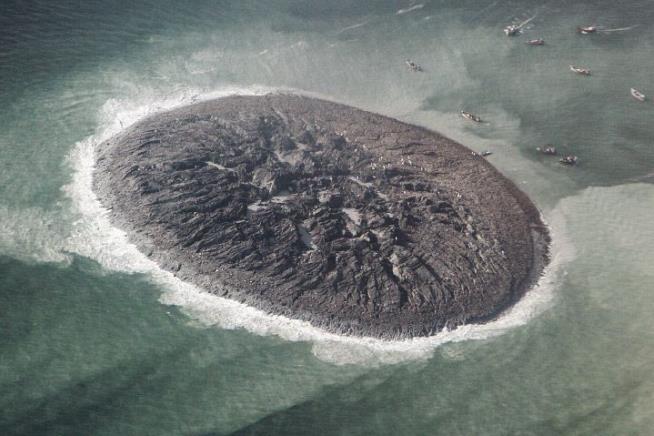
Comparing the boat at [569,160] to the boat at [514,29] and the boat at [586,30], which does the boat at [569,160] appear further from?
the boat at [586,30]

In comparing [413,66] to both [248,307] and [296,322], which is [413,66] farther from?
[248,307]

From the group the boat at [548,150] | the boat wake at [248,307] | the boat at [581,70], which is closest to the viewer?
the boat wake at [248,307]

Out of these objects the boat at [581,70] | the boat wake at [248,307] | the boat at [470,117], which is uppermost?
the boat at [581,70]

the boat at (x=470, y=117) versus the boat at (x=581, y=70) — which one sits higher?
the boat at (x=581, y=70)

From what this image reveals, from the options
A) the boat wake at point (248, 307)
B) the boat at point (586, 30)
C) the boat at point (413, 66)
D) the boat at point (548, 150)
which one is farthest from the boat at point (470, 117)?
the boat at point (586, 30)

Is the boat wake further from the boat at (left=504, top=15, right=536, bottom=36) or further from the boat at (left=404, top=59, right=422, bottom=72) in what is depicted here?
the boat at (left=504, top=15, right=536, bottom=36)

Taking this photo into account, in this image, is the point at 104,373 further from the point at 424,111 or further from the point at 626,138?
the point at 626,138

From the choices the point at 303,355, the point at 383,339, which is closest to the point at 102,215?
the point at 303,355

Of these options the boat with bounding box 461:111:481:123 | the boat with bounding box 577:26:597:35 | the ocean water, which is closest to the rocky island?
the ocean water
